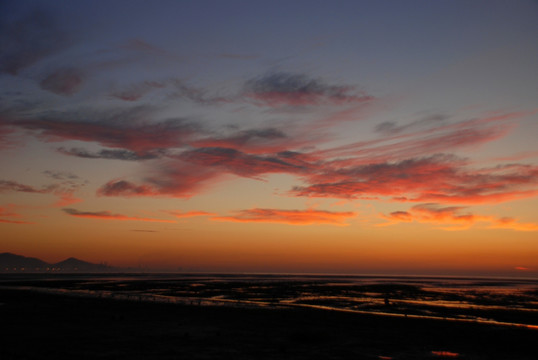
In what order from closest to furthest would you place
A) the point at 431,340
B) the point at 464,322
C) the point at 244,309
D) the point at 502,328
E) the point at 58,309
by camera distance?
the point at 431,340 → the point at 502,328 → the point at 464,322 → the point at 58,309 → the point at 244,309

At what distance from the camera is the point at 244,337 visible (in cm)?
2381

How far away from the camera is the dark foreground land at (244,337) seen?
19.2 metres

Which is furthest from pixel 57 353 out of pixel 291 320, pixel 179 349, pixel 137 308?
pixel 137 308

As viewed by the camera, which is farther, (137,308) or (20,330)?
(137,308)

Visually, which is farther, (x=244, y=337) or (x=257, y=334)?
(x=257, y=334)

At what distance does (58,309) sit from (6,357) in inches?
853


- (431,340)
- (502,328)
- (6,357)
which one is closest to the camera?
(6,357)

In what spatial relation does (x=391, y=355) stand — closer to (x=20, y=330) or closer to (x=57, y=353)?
(x=57, y=353)

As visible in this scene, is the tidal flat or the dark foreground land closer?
the dark foreground land

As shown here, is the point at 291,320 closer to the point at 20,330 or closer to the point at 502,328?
the point at 502,328

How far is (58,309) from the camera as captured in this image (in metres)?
36.2

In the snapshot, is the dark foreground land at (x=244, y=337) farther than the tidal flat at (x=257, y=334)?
No

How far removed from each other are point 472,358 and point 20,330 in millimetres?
26264

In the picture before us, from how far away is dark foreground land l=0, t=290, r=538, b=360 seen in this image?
19172 mm
